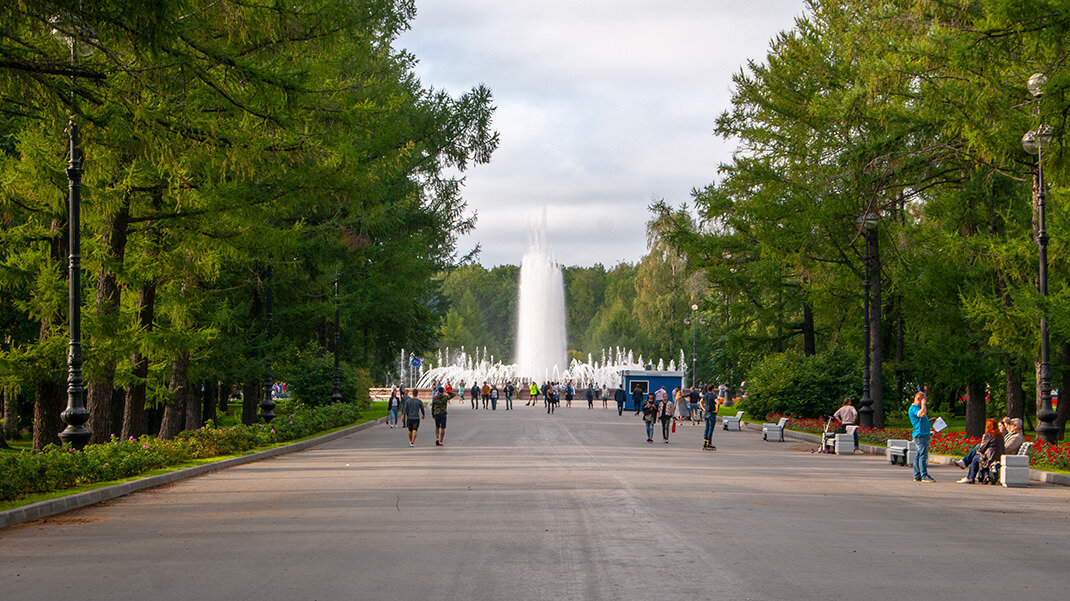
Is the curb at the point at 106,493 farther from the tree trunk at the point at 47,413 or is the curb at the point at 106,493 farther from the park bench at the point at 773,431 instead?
the park bench at the point at 773,431

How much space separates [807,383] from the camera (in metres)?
39.0

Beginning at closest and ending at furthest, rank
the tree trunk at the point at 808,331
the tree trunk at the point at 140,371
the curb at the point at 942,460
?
the curb at the point at 942,460 < the tree trunk at the point at 140,371 < the tree trunk at the point at 808,331

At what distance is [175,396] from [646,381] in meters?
33.2

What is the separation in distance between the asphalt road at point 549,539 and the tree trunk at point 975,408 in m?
17.9

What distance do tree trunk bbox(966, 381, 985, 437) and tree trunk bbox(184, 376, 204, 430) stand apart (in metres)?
25.8

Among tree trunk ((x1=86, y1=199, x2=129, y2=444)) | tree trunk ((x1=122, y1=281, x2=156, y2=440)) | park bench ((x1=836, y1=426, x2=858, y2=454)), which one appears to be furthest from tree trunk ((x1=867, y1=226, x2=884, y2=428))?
tree trunk ((x1=86, y1=199, x2=129, y2=444))

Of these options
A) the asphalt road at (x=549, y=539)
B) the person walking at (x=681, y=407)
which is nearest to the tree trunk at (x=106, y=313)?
the asphalt road at (x=549, y=539)

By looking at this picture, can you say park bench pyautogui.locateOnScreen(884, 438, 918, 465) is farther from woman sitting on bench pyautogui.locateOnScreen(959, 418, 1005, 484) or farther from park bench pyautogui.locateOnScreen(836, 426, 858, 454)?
woman sitting on bench pyautogui.locateOnScreen(959, 418, 1005, 484)

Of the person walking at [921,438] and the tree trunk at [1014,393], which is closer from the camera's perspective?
the person walking at [921,438]

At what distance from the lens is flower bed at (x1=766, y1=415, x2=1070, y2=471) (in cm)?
1936

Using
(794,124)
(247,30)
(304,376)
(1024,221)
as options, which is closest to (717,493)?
(247,30)

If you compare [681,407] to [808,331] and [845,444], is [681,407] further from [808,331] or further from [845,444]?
[845,444]

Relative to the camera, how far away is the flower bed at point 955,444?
1936 cm

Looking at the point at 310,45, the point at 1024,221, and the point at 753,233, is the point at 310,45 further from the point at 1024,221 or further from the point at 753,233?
the point at 753,233
